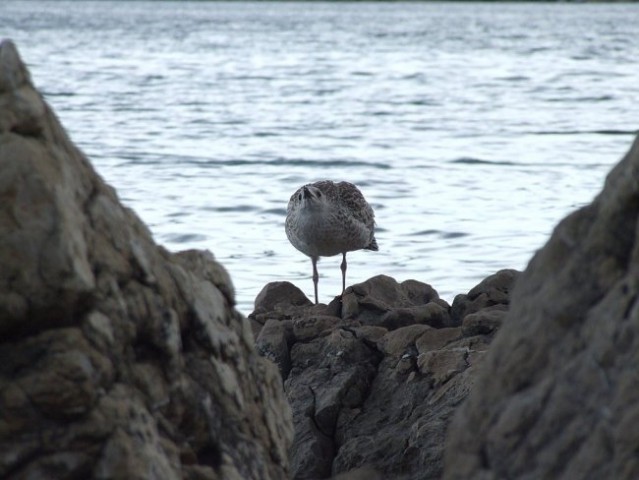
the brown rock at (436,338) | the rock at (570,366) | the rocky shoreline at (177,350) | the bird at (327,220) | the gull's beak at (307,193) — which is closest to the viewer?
the rock at (570,366)

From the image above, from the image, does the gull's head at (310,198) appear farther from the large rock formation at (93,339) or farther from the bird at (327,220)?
the large rock formation at (93,339)

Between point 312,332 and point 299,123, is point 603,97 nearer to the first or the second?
point 299,123

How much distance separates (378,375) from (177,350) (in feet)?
9.38

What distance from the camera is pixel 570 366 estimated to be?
3.36 metres

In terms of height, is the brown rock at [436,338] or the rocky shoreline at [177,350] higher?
the rocky shoreline at [177,350]

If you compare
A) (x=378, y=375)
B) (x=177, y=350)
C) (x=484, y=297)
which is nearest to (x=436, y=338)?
(x=378, y=375)

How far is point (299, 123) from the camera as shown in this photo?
26.8 metres

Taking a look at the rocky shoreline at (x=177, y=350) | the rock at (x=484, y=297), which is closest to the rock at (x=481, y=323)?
the rock at (x=484, y=297)

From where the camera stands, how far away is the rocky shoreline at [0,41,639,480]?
3314mm

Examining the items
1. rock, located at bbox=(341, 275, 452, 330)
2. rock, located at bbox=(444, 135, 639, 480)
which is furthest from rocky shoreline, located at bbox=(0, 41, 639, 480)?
rock, located at bbox=(341, 275, 452, 330)

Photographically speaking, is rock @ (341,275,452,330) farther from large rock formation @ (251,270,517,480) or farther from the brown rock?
the brown rock

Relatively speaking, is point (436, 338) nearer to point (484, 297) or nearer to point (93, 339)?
point (484, 297)

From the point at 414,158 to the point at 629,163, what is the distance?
1738 centimetres

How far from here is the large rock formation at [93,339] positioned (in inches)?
138
